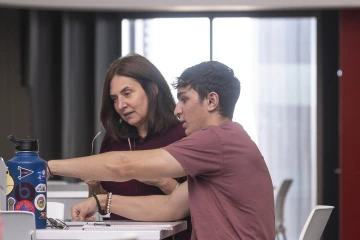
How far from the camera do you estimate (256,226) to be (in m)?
2.71

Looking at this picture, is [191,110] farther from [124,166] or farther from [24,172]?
[24,172]

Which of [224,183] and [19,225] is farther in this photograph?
[224,183]

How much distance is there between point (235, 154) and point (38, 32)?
21.0 feet

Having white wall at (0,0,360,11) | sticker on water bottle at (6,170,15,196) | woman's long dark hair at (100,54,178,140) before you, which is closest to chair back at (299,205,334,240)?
woman's long dark hair at (100,54,178,140)

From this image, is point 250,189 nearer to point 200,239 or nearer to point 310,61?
point 200,239

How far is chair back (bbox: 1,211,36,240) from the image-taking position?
2414 mm

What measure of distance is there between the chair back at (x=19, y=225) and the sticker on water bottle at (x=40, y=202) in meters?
0.25

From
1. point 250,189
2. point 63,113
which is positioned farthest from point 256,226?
point 63,113

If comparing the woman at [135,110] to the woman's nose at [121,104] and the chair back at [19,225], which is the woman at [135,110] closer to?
the woman's nose at [121,104]

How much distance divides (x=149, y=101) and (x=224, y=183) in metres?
0.77

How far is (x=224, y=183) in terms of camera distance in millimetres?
2688

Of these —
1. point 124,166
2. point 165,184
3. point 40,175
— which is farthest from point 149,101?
point 40,175

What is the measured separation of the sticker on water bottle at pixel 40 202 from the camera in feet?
8.79

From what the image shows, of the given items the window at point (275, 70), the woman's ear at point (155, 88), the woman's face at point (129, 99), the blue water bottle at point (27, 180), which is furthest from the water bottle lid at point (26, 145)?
the window at point (275, 70)
